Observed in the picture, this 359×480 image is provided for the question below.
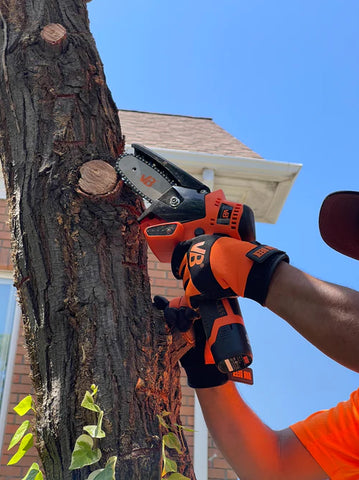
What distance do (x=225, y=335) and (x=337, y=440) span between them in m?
0.90

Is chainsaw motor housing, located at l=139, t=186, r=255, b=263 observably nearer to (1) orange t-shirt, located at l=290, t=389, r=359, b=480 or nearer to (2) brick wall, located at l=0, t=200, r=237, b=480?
(1) orange t-shirt, located at l=290, t=389, r=359, b=480

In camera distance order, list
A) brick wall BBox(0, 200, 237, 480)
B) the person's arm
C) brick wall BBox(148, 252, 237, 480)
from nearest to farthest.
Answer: the person's arm → brick wall BBox(0, 200, 237, 480) → brick wall BBox(148, 252, 237, 480)

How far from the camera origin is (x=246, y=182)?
5340 millimetres

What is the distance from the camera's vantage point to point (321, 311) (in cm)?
131

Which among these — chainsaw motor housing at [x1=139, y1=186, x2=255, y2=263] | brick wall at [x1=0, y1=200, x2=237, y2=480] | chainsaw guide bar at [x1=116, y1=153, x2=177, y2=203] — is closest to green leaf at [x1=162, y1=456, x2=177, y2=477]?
chainsaw motor housing at [x1=139, y1=186, x2=255, y2=263]

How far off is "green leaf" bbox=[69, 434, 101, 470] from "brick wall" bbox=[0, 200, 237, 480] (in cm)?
271

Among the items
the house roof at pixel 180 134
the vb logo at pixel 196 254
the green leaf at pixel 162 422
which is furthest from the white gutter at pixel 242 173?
the green leaf at pixel 162 422

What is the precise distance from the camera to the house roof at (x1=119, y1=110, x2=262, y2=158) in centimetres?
579

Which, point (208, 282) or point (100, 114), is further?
point (100, 114)

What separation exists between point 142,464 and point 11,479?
10.3 feet

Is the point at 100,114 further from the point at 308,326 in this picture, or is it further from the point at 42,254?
the point at 308,326

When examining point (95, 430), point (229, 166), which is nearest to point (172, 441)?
point (95, 430)

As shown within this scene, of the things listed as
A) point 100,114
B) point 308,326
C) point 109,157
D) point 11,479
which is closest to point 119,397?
point 308,326

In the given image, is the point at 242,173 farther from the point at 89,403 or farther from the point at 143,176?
the point at 89,403
